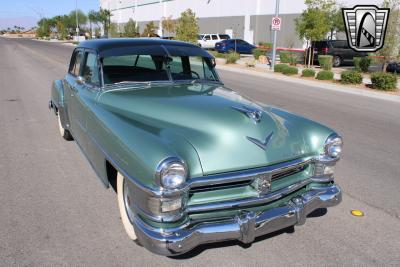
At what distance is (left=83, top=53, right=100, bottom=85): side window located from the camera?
14.5 ft

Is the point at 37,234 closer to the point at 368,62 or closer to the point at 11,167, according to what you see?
the point at 11,167

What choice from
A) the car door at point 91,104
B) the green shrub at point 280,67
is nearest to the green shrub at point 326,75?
the green shrub at point 280,67

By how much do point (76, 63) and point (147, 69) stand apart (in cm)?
147

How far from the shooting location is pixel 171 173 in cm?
269

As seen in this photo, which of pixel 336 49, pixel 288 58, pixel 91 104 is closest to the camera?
pixel 91 104

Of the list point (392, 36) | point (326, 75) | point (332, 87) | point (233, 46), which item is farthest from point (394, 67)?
point (233, 46)

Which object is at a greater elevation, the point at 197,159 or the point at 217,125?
the point at 217,125

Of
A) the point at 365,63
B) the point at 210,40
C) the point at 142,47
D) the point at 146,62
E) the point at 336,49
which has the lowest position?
the point at 365,63

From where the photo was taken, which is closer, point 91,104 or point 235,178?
point 235,178

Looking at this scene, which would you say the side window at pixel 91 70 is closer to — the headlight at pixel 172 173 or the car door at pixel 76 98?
the car door at pixel 76 98

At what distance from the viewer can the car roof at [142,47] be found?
4.54 metres

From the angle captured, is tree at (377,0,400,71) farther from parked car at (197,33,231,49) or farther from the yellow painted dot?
parked car at (197,33,231,49)

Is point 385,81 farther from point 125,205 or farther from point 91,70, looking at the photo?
point 125,205

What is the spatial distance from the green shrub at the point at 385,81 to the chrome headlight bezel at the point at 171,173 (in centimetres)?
1325
